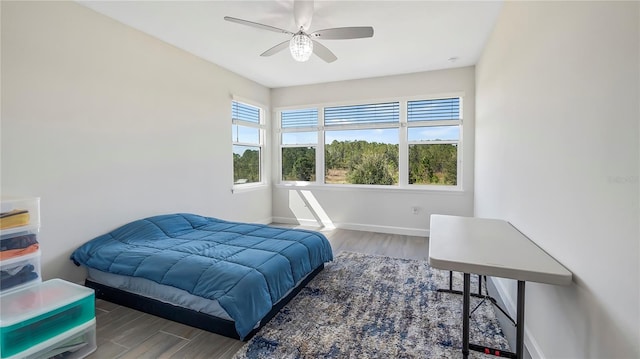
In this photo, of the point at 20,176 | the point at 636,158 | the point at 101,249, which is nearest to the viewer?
the point at 636,158

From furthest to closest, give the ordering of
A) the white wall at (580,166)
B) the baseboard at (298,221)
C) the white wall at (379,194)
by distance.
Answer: the baseboard at (298,221)
the white wall at (379,194)
the white wall at (580,166)

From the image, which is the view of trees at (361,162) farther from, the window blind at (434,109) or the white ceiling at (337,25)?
the white ceiling at (337,25)

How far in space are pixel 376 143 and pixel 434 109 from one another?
112 cm

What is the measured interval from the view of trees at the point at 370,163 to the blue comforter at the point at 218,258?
2307 mm

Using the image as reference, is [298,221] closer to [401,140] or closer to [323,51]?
[401,140]

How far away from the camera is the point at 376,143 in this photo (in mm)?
5160

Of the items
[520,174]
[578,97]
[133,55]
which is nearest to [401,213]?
[520,174]

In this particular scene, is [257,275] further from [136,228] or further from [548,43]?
[548,43]

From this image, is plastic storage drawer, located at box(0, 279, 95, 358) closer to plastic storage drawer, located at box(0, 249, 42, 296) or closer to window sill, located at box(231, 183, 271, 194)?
plastic storage drawer, located at box(0, 249, 42, 296)

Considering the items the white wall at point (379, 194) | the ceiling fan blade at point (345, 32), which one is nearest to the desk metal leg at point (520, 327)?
the ceiling fan blade at point (345, 32)

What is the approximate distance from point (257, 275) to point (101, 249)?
5.35ft

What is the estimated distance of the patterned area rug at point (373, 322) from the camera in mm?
1878

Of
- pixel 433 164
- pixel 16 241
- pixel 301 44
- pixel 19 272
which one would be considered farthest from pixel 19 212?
pixel 433 164

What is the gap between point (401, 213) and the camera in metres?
4.92
